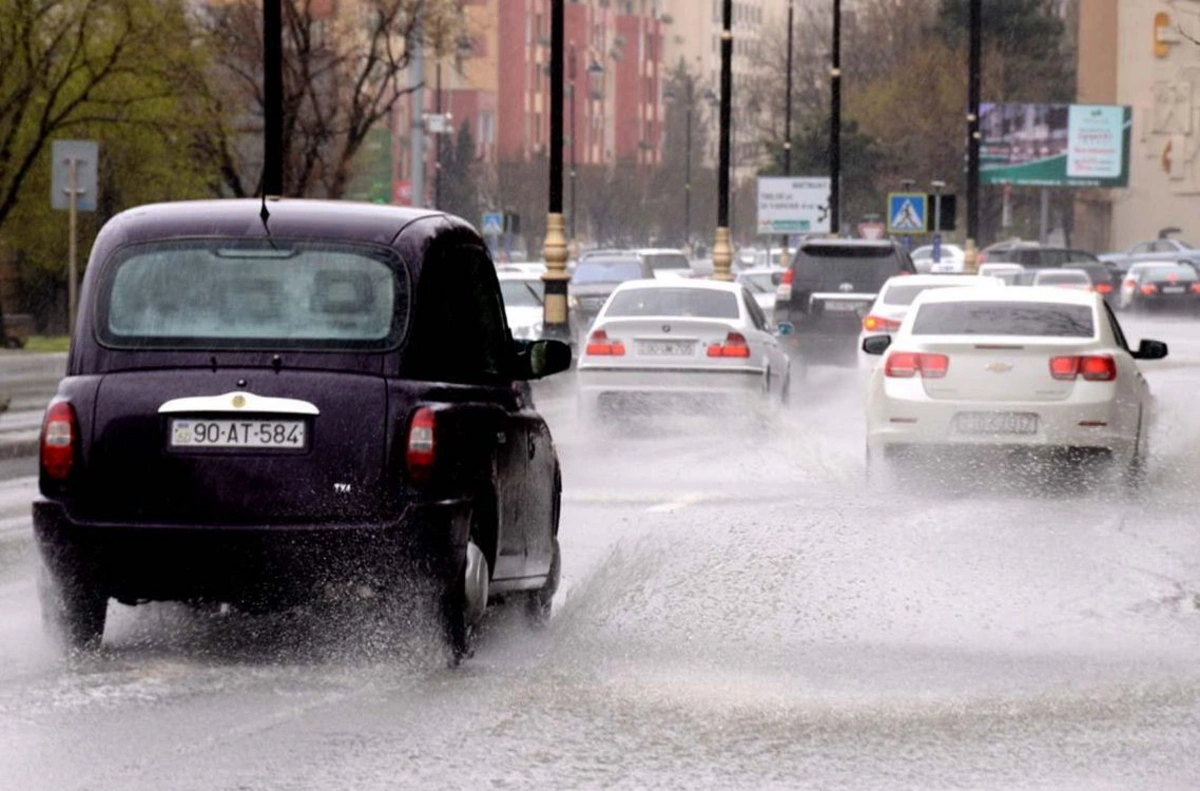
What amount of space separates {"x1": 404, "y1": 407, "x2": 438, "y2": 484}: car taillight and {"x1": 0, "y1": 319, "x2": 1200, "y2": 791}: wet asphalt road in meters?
0.49

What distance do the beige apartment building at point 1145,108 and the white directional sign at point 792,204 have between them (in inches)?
989

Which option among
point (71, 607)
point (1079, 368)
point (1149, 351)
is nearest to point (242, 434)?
point (71, 607)

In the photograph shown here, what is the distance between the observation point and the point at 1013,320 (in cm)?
1922

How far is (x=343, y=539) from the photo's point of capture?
9.19 m

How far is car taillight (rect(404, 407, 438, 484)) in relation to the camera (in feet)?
30.4

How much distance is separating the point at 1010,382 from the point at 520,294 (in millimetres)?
21336

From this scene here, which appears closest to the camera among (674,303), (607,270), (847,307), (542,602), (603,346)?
(542,602)

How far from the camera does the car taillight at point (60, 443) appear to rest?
9.32 m

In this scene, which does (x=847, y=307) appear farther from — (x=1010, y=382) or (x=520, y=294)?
(x=1010, y=382)

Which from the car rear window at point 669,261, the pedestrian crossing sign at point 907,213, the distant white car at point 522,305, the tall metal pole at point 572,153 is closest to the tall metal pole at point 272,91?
the distant white car at point 522,305

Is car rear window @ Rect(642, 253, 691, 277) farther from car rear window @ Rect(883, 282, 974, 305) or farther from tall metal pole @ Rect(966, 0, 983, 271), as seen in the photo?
car rear window @ Rect(883, 282, 974, 305)

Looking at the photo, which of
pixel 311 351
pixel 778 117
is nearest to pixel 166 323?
pixel 311 351

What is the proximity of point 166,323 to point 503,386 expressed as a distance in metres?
1.46

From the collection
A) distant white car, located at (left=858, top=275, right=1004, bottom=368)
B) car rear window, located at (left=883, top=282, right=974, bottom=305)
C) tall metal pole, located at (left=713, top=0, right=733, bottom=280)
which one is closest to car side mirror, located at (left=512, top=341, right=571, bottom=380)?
distant white car, located at (left=858, top=275, right=1004, bottom=368)
